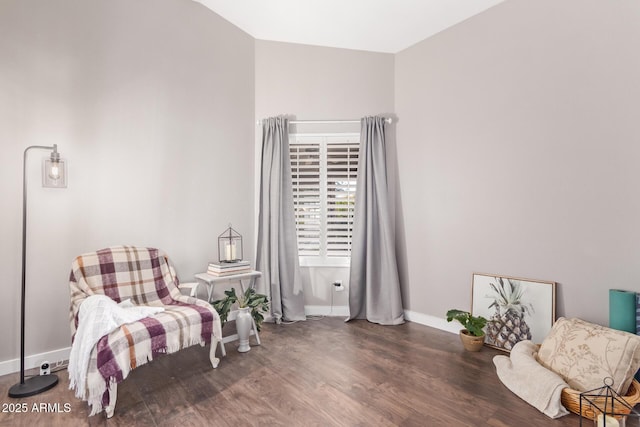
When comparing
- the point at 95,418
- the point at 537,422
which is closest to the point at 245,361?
the point at 95,418

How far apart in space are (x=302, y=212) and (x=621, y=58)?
2.92 meters

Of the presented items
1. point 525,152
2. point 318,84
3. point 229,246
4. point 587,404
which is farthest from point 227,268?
point 525,152

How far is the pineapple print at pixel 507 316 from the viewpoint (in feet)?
9.12

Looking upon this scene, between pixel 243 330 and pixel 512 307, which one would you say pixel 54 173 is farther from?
pixel 512 307

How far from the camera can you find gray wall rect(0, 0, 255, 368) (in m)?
2.41

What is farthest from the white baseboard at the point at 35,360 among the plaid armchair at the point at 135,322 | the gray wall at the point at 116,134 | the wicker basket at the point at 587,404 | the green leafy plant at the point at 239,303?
the wicker basket at the point at 587,404

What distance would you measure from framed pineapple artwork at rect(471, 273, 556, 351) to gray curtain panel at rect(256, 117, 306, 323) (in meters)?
1.79

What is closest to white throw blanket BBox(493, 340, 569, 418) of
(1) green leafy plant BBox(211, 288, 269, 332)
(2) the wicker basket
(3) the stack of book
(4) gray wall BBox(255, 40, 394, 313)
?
(2) the wicker basket

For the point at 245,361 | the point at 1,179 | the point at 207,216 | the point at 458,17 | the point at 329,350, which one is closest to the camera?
the point at 1,179

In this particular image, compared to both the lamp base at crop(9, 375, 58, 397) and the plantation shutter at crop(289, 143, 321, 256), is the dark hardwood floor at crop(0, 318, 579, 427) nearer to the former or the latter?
the lamp base at crop(9, 375, 58, 397)

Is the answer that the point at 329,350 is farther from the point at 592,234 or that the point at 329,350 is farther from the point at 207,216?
the point at 592,234

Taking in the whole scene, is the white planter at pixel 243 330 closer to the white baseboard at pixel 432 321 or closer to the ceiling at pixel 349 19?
the white baseboard at pixel 432 321

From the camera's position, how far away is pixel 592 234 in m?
2.49

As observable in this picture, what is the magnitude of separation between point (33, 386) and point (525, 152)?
156 inches
